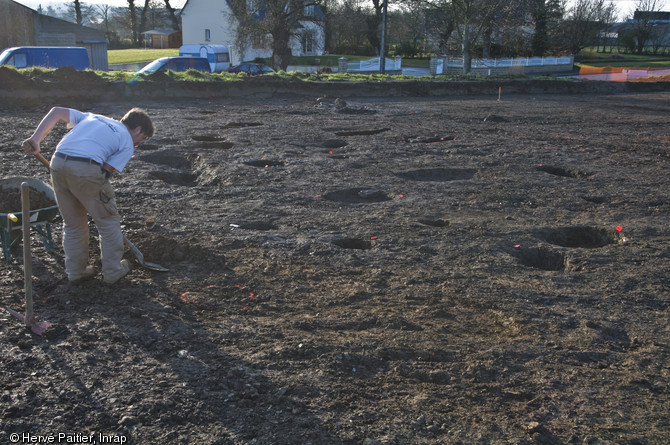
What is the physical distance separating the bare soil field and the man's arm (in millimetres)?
1142

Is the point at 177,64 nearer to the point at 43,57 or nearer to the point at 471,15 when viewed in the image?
the point at 43,57

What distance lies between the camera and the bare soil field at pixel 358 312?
326cm

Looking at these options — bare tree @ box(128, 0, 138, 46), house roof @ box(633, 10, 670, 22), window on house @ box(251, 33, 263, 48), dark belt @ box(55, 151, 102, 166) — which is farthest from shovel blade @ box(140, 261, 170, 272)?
A: bare tree @ box(128, 0, 138, 46)

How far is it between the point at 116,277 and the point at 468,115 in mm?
13960

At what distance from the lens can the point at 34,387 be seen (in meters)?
3.44

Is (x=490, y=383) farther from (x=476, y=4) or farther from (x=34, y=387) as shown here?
(x=476, y=4)

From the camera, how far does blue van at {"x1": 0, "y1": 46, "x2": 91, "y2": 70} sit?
81.3 feet

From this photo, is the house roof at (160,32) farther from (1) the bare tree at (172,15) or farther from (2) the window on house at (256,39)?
(2) the window on house at (256,39)

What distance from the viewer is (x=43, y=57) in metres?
25.9

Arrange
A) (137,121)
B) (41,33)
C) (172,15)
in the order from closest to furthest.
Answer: (137,121) < (41,33) < (172,15)

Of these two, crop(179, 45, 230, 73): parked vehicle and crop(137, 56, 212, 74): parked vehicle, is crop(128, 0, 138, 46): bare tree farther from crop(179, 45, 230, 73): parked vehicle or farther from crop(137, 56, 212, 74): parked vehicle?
crop(137, 56, 212, 74): parked vehicle

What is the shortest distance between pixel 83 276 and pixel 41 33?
46.1 m

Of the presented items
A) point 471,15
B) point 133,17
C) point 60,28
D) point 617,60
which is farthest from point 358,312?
point 133,17

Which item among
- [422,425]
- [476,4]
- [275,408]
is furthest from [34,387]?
[476,4]
